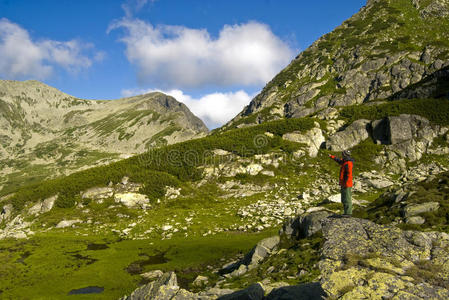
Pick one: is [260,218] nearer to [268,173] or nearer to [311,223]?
[311,223]

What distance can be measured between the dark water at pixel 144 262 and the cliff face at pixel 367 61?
103712mm

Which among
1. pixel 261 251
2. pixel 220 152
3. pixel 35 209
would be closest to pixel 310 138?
pixel 220 152

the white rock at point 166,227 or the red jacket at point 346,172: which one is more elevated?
the red jacket at point 346,172

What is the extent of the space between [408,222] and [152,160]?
208ft

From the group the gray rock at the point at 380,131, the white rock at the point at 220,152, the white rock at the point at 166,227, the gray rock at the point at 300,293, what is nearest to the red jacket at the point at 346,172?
the gray rock at the point at 300,293

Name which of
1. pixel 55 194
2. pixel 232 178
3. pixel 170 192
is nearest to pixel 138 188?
pixel 170 192

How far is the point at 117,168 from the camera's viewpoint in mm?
65500

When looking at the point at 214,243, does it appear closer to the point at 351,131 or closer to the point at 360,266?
the point at 360,266

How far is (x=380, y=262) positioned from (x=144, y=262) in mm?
22558

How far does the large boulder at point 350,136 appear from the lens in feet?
212

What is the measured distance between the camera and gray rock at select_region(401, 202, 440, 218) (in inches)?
565

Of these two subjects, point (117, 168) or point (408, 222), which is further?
point (117, 168)

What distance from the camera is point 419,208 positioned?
1457cm

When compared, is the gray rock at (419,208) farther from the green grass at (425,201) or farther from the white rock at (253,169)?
the white rock at (253,169)
